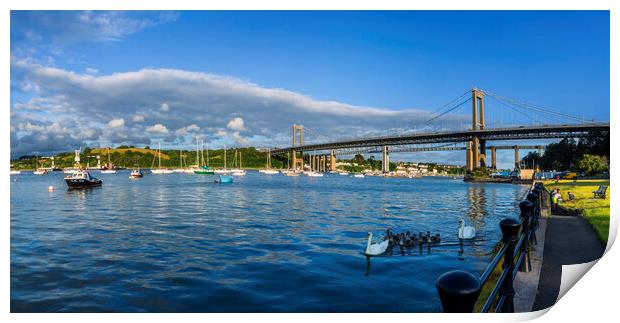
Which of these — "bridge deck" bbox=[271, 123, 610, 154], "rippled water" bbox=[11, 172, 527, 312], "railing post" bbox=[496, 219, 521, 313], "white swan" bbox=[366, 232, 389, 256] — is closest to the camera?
"railing post" bbox=[496, 219, 521, 313]

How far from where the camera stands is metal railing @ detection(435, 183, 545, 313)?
210 centimetres

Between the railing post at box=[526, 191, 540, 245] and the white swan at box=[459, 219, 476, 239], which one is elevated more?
the railing post at box=[526, 191, 540, 245]

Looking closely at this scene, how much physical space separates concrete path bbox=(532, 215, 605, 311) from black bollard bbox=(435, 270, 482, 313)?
2711 mm

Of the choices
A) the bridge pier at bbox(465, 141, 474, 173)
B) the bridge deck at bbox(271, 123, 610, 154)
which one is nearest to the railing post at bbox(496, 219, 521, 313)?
the bridge deck at bbox(271, 123, 610, 154)

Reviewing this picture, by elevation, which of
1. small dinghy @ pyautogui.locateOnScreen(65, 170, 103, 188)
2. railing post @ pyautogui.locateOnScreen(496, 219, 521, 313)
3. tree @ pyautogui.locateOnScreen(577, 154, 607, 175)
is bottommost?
small dinghy @ pyautogui.locateOnScreen(65, 170, 103, 188)

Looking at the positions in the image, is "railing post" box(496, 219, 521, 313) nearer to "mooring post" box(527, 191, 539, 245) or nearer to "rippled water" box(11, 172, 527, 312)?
"mooring post" box(527, 191, 539, 245)

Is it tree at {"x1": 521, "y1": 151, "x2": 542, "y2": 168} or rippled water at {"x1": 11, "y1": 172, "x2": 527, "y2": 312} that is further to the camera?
tree at {"x1": 521, "y1": 151, "x2": 542, "y2": 168}

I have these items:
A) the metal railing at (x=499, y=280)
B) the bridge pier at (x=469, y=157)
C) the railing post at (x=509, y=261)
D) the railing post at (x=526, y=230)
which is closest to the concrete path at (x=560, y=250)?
the railing post at (x=526, y=230)

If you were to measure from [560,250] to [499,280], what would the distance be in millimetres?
4036

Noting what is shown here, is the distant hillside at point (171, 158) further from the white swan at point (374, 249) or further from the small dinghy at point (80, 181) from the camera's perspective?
the white swan at point (374, 249)

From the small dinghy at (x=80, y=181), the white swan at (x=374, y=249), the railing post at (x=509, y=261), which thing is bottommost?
the white swan at (x=374, y=249)

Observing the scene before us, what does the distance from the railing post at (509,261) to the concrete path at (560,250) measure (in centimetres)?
65

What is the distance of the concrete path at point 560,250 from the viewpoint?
4723 millimetres
